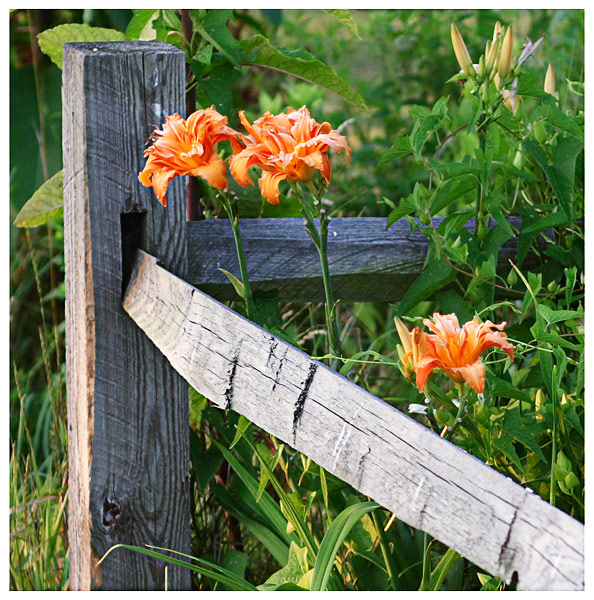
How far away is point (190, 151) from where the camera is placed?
1031 mm

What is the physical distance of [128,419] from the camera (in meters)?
1.31

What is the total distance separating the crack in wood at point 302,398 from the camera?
34.2 inches

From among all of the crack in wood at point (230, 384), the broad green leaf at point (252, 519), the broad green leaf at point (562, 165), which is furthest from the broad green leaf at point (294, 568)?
the broad green leaf at point (562, 165)

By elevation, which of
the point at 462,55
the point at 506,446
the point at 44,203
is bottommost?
the point at 506,446

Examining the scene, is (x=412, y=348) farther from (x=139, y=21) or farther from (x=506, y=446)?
(x=139, y=21)

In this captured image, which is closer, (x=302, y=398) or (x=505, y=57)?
(x=302, y=398)

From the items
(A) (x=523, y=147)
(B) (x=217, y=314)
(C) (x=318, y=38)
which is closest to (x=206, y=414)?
(B) (x=217, y=314)

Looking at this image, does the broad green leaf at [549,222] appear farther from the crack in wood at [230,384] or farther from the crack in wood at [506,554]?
the crack in wood at [506,554]

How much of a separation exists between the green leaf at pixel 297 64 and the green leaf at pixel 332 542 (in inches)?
30.6

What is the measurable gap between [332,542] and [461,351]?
36cm

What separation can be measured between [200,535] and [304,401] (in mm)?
785

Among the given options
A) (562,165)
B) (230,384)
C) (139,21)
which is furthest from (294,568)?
(139,21)

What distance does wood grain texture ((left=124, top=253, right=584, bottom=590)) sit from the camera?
2.15ft
